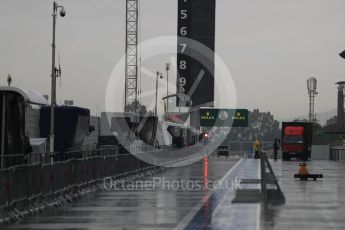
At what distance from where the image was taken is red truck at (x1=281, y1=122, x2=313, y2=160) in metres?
83.5

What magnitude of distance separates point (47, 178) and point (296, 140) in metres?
63.6

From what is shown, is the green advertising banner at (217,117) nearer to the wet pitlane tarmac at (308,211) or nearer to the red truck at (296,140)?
the red truck at (296,140)

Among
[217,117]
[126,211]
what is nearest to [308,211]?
[126,211]

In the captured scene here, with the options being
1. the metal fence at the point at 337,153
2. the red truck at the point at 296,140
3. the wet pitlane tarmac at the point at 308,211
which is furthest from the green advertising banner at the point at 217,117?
the wet pitlane tarmac at the point at 308,211

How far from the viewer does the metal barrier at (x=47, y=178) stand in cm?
1881

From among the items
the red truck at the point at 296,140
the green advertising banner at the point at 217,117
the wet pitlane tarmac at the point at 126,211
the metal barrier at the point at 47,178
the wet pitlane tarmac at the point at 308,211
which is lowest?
the wet pitlane tarmac at the point at 126,211

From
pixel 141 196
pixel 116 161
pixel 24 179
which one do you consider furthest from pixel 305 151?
pixel 24 179

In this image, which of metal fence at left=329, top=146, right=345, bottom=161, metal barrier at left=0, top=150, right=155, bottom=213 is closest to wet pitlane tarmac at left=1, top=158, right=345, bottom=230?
metal barrier at left=0, top=150, right=155, bottom=213

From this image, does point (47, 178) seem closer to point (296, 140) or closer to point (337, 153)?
point (296, 140)

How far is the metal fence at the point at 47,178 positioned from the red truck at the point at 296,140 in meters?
51.3

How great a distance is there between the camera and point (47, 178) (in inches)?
880

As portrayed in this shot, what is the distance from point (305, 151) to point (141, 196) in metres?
58.2

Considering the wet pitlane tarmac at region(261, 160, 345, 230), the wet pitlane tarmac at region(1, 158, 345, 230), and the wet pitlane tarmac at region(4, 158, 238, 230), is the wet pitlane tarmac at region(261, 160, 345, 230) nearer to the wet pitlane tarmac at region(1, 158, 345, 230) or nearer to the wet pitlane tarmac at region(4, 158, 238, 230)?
the wet pitlane tarmac at region(1, 158, 345, 230)

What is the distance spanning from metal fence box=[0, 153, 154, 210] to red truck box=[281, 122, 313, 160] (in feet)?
168
